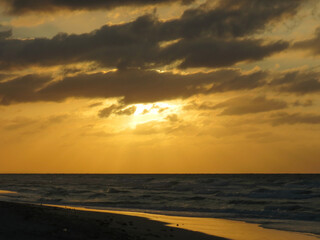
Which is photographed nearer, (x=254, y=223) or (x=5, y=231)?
(x=5, y=231)

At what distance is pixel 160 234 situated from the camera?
19.2 m

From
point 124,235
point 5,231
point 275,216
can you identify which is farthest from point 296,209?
point 5,231

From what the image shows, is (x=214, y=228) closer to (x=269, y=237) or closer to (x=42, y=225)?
(x=269, y=237)

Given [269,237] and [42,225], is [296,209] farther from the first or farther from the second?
[42,225]

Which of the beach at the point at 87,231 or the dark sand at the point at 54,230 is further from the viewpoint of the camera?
the beach at the point at 87,231

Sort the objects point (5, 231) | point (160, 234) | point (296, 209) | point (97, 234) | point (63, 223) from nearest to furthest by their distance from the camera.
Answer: point (5, 231) → point (97, 234) → point (63, 223) → point (160, 234) → point (296, 209)

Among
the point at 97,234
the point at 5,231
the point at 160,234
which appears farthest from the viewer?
the point at 160,234

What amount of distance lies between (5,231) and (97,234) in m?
3.24

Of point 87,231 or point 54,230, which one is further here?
point 87,231

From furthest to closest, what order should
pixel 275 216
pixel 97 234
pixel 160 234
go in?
pixel 275 216 → pixel 160 234 → pixel 97 234

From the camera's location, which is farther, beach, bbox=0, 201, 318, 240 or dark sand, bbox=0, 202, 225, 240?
beach, bbox=0, 201, 318, 240

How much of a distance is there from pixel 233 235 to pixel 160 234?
177 inches

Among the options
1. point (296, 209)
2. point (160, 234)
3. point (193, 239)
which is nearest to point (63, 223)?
point (160, 234)

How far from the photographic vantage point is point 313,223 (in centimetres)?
2898
